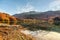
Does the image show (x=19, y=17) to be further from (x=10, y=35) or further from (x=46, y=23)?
(x=10, y=35)

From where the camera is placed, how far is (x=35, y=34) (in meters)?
3.23

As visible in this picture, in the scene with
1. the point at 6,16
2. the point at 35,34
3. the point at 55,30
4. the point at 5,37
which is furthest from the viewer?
the point at 6,16

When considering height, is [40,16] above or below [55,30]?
above

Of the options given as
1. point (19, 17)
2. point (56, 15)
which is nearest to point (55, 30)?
point (56, 15)

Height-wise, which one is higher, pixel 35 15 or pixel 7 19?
pixel 35 15

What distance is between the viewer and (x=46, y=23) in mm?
4992

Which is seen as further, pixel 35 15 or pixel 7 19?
pixel 35 15

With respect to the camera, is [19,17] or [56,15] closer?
[19,17]

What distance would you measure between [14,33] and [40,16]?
8.24 feet

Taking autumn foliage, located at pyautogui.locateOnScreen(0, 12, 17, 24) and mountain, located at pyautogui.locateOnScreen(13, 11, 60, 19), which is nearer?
autumn foliage, located at pyautogui.locateOnScreen(0, 12, 17, 24)

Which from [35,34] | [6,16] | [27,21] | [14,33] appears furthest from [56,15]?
[14,33]

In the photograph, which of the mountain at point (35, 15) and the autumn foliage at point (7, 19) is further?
the mountain at point (35, 15)

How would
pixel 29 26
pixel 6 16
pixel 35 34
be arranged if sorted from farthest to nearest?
pixel 6 16, pixel 29 26, pixel 35 34

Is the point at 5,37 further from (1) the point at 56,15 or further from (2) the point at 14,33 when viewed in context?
(1) the point at 56,15
